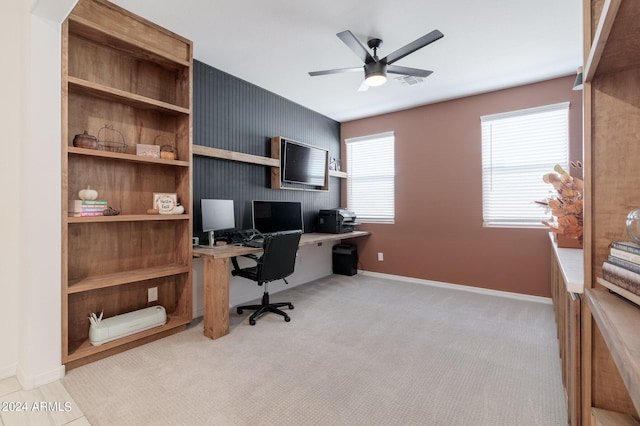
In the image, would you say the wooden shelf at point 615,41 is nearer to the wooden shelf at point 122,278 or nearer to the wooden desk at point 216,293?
the wooden desk at point 216,293

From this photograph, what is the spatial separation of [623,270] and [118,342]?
2945 mm

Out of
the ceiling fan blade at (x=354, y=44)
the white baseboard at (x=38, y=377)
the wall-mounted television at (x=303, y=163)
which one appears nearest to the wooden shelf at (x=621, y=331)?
the ceiling fan blade at (x=354, y=44)

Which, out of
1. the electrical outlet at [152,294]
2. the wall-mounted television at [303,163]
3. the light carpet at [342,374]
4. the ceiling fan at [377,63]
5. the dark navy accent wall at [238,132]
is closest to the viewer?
the light carpet at [342,374]

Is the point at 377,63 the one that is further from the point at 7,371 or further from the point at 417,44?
the point at 7,371

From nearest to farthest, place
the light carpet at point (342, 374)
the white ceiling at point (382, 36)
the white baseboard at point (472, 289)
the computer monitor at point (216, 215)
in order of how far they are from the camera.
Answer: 1. the light carpet at point (342, 374)
2. the white ceiling at point (382, 36)
3. the computer monitor at point (216, 215)
4. the white baseboard at point (472, 289)

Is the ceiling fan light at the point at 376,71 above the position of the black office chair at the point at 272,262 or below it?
above

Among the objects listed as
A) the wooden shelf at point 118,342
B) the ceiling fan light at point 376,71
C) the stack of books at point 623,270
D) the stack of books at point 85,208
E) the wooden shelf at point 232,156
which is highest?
the ceiling fan light at point 376,71

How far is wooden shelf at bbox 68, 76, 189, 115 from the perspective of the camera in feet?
7.06

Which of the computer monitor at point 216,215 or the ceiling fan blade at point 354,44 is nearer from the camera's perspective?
the ceiling fan blade at point 354,44

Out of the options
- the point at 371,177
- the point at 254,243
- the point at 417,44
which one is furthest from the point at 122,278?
the point at 371,177

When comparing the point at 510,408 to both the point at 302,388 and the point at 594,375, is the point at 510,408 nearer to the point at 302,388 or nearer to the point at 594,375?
the point at 594,375

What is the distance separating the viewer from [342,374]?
2076 mm

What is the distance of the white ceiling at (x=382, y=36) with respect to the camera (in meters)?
2.30

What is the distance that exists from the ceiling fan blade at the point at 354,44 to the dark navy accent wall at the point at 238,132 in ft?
5.46
